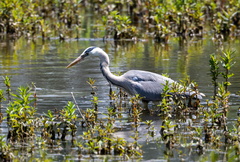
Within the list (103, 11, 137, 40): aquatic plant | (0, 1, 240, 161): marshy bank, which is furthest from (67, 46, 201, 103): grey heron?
(103, 11, 137, 40): aquatic plant

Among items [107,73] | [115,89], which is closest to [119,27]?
[115,89]

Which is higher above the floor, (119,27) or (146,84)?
(119,27)

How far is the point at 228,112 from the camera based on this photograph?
836cm

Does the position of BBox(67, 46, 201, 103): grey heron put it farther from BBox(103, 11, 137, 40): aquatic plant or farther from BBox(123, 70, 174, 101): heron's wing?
BBox(103, 11, 137, 40): aquatic plant

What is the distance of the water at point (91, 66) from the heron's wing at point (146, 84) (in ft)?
1.73

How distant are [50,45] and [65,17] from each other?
11.4 feet

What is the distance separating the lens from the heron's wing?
8961 millimetres

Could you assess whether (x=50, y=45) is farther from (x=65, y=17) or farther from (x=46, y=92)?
(x=46, y=92)

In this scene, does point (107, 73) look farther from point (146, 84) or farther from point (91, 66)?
point (91, 66)

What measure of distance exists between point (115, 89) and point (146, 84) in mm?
1497

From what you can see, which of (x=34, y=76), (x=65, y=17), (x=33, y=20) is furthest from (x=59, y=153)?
(x=65, y=17)

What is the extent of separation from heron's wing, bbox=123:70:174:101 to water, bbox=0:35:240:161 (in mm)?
528

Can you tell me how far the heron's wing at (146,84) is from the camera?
29.4 ft

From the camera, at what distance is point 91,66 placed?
42.8 ft
